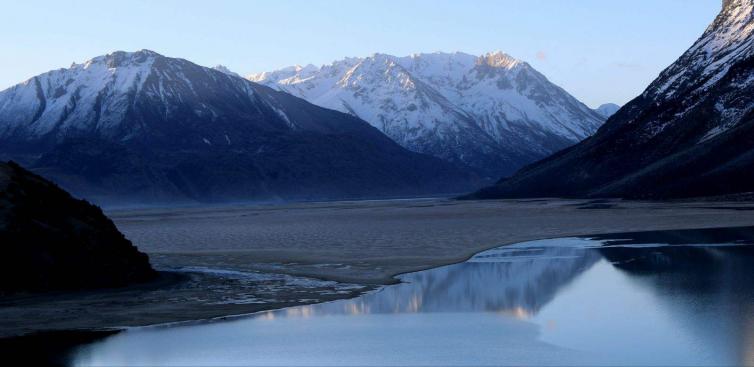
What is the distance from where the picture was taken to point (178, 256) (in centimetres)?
7350

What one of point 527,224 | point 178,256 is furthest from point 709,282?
point 527,224

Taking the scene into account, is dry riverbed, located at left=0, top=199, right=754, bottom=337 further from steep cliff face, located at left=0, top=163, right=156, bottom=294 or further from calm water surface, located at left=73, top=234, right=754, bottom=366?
calm water surface, located at left=73, top=234, right=754, bottom=366

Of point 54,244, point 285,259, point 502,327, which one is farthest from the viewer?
point 285,259

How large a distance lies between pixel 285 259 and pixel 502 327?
3276 cm

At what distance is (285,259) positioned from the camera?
69.1m

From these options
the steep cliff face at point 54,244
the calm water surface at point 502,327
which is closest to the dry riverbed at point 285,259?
the steep cliff face at point 54,244

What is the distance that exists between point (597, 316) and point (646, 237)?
136ft

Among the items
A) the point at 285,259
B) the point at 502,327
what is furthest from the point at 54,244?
the point at 502,327

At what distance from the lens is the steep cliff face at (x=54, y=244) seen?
48.0m

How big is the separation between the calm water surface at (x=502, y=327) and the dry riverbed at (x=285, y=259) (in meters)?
3.27

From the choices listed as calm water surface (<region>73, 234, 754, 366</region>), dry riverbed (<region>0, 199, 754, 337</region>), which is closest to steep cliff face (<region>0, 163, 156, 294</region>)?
dry riverbed (<region>0, 199, 754, 337</region>)

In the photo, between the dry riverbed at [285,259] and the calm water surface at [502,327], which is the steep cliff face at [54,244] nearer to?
the dry riverbed at [285,259]

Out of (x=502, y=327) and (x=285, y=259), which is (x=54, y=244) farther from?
(x=502, y=327)


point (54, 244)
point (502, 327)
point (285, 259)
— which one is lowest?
point (502, 327)
